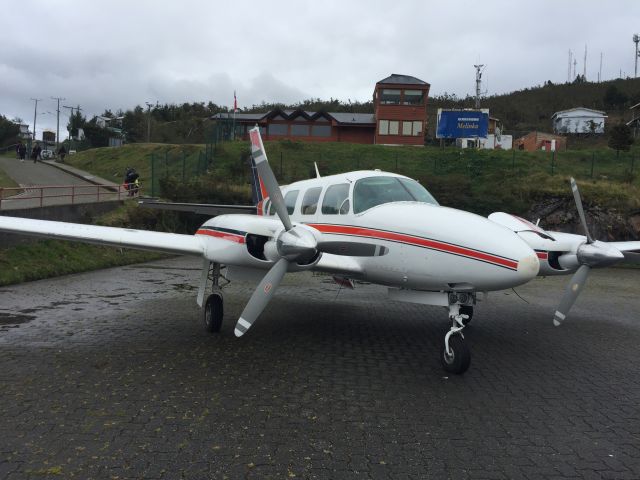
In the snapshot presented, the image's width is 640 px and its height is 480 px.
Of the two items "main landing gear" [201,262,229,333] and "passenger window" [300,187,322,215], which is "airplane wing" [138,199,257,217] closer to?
"main landing gear" [201,262,229,333]

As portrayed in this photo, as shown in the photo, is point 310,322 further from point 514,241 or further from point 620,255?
point 620,255

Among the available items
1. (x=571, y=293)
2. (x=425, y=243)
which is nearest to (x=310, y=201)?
Answer: (x=425, y=243)

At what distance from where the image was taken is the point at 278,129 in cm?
4434

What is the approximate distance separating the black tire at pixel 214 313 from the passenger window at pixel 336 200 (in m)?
2.32

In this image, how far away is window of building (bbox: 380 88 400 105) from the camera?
42438mm

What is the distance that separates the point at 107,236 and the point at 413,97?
38706 mm

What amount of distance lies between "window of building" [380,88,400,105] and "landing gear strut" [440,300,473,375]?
127ft

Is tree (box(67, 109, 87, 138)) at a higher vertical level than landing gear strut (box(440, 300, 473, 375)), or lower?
higher

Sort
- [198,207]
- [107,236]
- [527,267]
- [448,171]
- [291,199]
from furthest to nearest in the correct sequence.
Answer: [448,171] → [198,207] → [291,199] → [107,236] → [527,267]

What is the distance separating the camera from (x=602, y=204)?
23.1 meters

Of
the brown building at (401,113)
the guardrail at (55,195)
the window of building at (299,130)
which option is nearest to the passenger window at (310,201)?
the guardrail at (55,195)

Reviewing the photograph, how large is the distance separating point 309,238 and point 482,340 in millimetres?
3907

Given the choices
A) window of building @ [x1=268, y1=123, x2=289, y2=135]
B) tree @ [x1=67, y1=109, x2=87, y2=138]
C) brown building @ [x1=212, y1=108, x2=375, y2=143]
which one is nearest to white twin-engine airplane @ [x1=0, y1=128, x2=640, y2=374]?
window of building @ [x1=268, y1=123, x2=289, y2=135]

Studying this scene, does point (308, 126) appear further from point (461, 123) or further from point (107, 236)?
point (107, 236)
